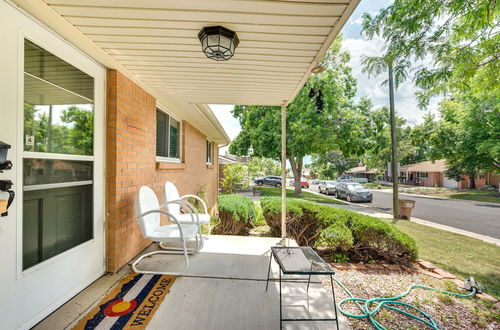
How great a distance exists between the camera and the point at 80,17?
181cm

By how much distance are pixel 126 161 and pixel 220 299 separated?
78.9 inches

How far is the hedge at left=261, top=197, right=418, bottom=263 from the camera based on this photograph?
3.61m

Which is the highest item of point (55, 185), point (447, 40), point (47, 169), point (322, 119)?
A: point (322, 119)

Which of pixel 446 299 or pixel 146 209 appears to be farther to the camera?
pixel 146 209

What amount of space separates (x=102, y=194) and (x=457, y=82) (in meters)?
5.46

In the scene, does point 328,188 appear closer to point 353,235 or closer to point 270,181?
point 270,181

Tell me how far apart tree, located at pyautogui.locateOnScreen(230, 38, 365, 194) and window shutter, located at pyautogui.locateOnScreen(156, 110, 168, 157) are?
759cm

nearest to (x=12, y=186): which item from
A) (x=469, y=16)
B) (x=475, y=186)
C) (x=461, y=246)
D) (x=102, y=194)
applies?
(x=102, y=194)

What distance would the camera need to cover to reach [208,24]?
73.0 inches

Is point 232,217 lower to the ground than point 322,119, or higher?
lower

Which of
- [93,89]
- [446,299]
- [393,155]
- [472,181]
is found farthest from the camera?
[472,181]

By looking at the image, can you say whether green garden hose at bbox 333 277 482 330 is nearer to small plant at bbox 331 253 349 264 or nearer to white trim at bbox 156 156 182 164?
small plant at bbox 331 253 349 264

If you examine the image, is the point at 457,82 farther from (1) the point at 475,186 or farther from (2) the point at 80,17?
(1) the point at 475,186

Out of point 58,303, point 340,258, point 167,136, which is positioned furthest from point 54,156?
point 340,258
